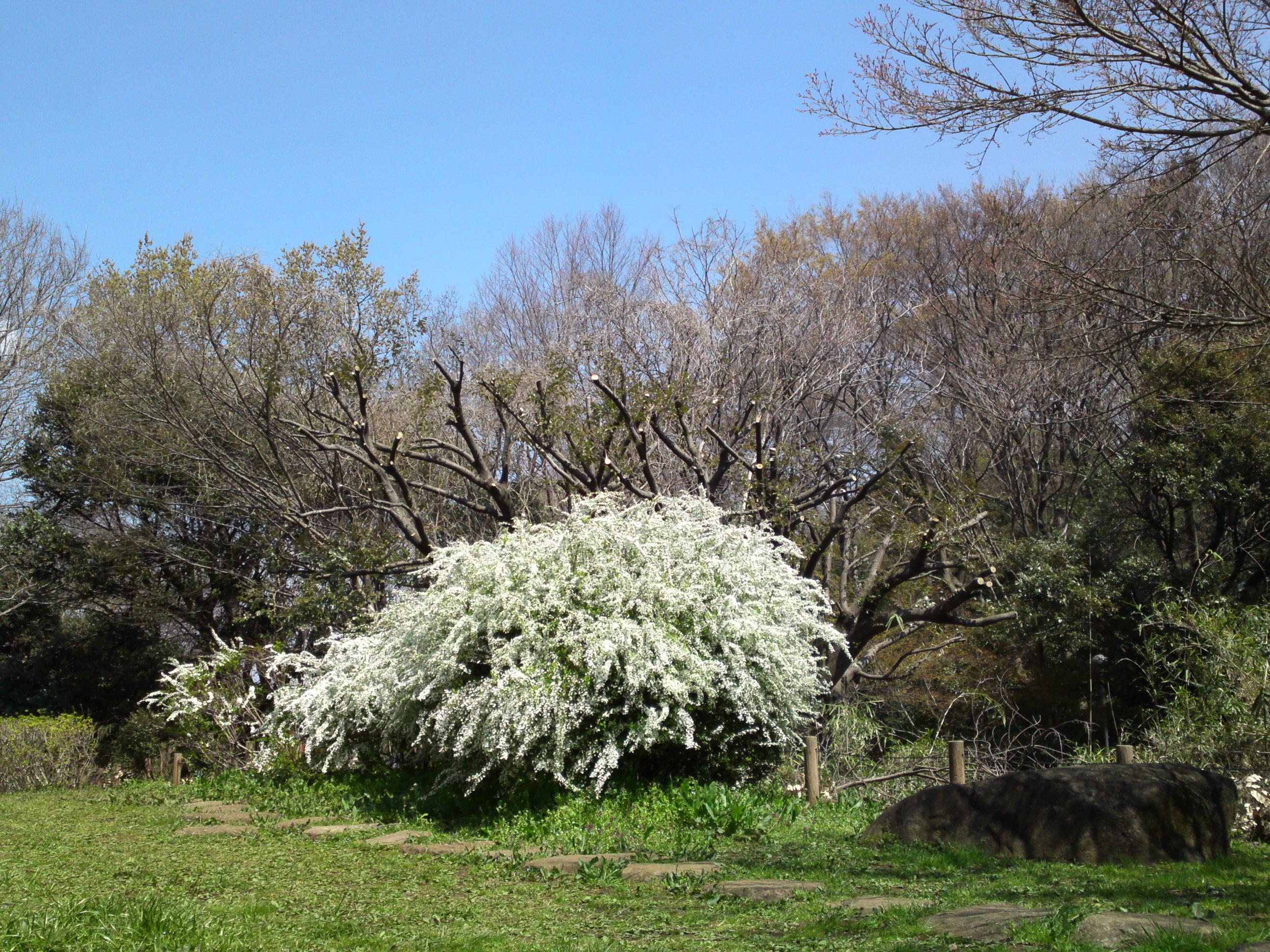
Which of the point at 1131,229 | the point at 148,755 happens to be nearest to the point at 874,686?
the point at 1131,229

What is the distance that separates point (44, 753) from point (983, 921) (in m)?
12.8

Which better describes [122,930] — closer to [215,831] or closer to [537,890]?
[537,890]

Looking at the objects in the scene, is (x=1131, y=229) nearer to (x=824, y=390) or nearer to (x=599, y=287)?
(x=824, y=390)

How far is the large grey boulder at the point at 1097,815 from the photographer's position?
16.9ft

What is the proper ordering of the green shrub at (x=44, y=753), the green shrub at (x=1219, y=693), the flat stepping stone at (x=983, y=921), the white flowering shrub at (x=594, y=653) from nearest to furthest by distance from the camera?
1. the flat stepping stone at (x=983, y=921)
2. the white flowering shrub at (x=594, y=653)
3. the green shrub at (x=1219, y=693)
4. the green shrub at (x=44, y=753)

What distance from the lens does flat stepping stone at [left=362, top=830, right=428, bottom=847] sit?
245 inches

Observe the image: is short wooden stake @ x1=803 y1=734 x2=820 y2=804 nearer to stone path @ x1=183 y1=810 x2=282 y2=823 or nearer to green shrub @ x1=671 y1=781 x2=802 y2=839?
green shrub @ x1=671 y1=781 x2=802 y2=839

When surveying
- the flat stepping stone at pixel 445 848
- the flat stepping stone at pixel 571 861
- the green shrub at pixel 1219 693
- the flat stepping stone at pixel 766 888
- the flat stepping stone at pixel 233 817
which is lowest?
the flat stepping stone at pixel 233 817

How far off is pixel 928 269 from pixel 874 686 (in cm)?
769

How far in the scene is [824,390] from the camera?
14.1 m

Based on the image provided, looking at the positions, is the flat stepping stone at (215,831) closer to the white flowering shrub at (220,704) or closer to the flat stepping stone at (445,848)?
the flat stepping stone at (445,848)

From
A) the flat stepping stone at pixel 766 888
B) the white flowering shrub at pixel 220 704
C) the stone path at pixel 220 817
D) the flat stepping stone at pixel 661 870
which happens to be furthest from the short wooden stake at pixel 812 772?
the white flowering shrub at pixel 220 704

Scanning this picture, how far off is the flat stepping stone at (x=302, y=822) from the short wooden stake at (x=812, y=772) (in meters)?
3.68

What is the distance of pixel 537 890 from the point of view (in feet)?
15.3
